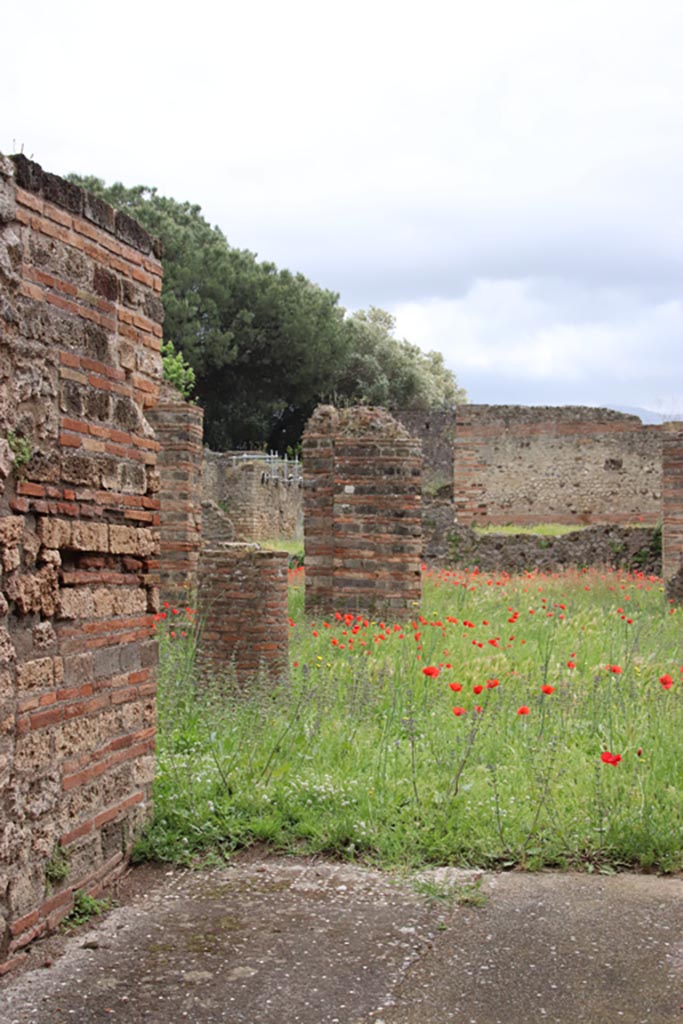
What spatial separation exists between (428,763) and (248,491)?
22.9 m

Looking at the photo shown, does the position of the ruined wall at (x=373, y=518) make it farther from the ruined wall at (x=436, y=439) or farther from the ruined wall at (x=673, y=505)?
the ruined wall at (x=436, y=439)

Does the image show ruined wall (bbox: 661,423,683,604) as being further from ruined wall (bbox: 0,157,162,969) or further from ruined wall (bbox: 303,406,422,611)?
ruined wall (bbox: 0,157,162,969)

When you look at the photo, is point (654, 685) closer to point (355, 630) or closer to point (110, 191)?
point (355, 630)

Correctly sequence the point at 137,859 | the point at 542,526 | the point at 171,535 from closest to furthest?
the point at 137,859, the point at 171,535, the point at 542,526

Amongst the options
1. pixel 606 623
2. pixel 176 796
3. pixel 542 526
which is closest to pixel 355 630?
pixel 606 623

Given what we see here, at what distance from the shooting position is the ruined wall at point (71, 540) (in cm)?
365

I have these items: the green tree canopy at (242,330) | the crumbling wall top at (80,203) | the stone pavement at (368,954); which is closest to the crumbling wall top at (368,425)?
the crumbling wall top at (80,203)

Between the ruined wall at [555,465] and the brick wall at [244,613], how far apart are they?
20134 millimetres

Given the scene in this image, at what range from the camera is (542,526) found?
2725cm

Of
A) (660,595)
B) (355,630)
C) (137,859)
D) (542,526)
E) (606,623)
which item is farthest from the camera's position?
(542,526)

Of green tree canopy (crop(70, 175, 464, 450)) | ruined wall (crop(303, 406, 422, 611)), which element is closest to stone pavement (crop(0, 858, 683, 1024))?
ruined wall (crop(303, 406, 422, 611))

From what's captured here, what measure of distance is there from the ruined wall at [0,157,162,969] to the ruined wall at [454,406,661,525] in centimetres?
2300

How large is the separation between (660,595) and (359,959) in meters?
11.2

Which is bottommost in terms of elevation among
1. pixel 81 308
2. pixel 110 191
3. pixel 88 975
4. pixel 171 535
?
pixel 88 975
